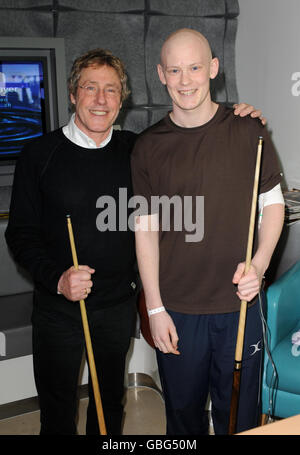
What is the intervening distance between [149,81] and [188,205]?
79.4 inches

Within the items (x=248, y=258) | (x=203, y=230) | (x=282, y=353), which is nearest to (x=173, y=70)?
(x=203, y=230)

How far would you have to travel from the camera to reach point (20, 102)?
306 cm

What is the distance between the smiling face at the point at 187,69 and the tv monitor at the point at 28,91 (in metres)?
1.61

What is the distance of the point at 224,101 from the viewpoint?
12.1 feet

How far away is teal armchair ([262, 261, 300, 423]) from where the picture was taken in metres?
2.16

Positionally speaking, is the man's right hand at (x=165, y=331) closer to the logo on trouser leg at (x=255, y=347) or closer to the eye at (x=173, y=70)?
the logo on trouser leg at (x=255, y=347)

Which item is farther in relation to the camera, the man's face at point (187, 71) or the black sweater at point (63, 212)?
the black sweater at point (63, 212)

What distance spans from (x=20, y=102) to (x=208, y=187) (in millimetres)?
1807

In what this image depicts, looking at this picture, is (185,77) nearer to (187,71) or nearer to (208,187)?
(187,71)

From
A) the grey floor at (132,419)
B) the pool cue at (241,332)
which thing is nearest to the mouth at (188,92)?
the pool cue at (241,332)

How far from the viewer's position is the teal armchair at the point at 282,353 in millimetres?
2158

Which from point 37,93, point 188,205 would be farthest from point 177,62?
point 37,93

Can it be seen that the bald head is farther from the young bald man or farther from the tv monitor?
the tv monitor

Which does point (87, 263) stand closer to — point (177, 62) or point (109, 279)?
point (109, 279)
